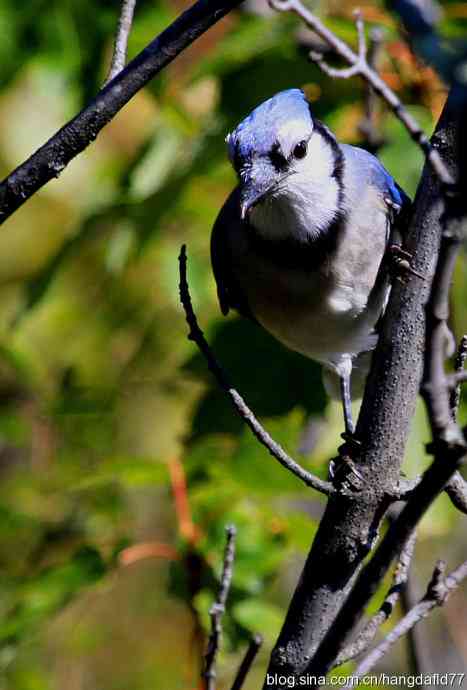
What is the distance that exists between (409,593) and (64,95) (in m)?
1.84

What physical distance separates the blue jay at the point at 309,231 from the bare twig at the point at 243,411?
Result: 1.84ft

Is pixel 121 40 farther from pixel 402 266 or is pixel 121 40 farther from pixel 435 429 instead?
pixel 435 429

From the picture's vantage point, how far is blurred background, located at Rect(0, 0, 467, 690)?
274 cm

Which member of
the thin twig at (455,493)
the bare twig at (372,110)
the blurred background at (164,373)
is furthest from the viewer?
the bare twig at (372,110)

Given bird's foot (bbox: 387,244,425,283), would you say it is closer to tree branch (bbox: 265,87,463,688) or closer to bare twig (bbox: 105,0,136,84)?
tree branch (bbox: 265,87,463,688)

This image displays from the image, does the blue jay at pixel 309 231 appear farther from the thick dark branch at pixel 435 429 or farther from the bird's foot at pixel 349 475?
the thick dark branch at pixel 435 429

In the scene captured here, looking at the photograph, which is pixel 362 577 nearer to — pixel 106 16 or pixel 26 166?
pixel 26 166

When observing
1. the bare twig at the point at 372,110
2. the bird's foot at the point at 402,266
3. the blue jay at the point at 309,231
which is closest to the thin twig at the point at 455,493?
the bird's foot at the point at 402,266

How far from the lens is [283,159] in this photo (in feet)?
8.00

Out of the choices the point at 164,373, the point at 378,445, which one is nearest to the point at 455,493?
the point at 378,445

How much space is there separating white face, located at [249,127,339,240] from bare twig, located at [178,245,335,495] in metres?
0.70

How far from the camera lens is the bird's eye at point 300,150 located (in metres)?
2.47

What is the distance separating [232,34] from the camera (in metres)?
3.13

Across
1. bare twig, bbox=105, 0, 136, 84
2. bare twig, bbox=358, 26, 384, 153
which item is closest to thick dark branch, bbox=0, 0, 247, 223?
bare twig, bbox=105, 0, 136, 84
